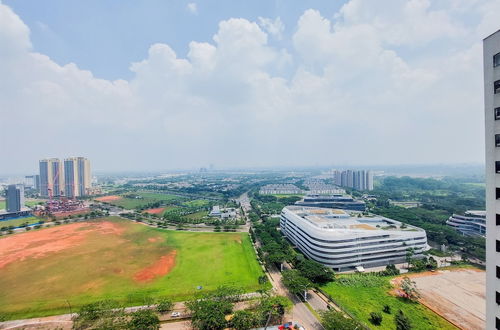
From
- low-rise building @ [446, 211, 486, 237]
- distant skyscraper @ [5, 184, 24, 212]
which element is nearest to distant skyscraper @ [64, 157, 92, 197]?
distant skyscraper @ [5, 184, 24, 212]

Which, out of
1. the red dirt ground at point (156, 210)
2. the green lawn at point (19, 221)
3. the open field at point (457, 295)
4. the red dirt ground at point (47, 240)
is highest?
the red dirt ground at point (156, 210)

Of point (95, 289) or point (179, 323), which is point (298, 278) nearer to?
point (179, 323)

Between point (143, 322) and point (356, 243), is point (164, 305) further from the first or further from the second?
point (356, 243)

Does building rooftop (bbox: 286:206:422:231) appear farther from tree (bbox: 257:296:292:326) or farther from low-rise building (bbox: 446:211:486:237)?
low-rise building (bbox: 446:211:486:237)

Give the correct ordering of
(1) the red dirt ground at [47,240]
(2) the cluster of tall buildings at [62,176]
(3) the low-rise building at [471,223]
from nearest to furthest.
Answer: (1) the red dirt ground at [47,240], (3) the low-rise building at [471,223], (2) the cluster of tall buildings at [62,176]

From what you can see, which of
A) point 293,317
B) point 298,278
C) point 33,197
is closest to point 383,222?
point 298,278

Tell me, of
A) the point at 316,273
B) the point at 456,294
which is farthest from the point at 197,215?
the point at 456,294

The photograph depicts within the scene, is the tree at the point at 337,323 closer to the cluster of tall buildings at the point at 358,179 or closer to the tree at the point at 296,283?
the tree at the point at 296,283

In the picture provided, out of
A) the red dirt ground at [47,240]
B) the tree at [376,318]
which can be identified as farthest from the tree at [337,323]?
the red dirt ground at [47,240]
